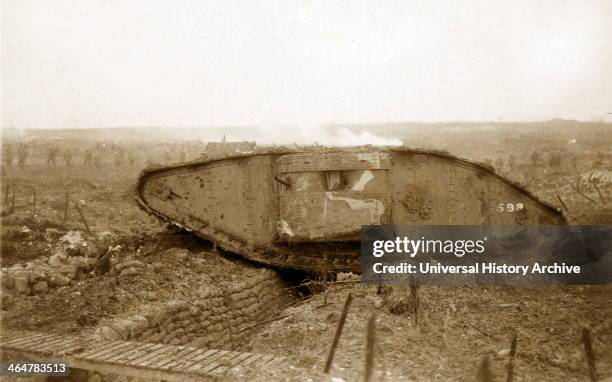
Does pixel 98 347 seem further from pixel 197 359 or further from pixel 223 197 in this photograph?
pixel 223 197

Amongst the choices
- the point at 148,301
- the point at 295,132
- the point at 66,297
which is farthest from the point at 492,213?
the point at 295,132

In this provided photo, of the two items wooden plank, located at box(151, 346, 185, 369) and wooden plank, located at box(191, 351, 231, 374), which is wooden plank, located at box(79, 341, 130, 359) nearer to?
wooden plank, located at box(151, 346, 185, 369)

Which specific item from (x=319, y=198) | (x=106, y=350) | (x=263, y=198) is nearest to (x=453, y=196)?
(x=319, y=198)

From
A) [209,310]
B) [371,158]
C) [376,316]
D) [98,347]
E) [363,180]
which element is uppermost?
[371,158]

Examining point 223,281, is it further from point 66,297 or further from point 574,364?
point 574,364

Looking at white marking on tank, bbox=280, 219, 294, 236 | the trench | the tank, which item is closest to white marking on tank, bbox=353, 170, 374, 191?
the tank
